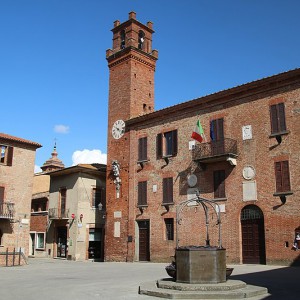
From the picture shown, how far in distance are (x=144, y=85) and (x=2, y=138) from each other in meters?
11.3

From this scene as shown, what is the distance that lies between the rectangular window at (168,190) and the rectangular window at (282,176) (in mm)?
7227

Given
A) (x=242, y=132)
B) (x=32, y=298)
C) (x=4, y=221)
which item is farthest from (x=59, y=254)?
(x=32, y=298)

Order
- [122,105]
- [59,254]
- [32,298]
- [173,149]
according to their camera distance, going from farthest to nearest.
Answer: [59,254]
[122,105]
[173,149]
[32,298]

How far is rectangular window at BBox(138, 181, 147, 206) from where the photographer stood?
27.8 meters

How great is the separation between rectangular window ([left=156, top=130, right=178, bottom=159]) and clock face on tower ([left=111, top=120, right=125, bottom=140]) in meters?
3.72

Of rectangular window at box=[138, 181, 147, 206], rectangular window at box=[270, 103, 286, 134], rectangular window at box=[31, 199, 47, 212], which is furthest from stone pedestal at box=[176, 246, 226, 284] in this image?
rectangular window at box=[31, 199, 47, 212]

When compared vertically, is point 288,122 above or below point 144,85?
below

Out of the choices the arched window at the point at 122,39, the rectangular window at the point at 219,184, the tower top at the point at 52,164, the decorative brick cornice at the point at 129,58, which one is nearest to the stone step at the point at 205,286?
the rectangular window at the point at 219,184

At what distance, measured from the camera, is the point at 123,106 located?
30.8 m

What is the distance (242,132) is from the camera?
2312 centimetres

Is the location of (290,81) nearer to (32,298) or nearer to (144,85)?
(144,85)

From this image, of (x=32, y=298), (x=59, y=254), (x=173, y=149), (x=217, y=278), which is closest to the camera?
(x=32, y=298)

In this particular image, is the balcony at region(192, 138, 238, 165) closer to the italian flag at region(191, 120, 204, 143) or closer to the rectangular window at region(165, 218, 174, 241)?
the italian flag at region(191, 120, 204, 143)

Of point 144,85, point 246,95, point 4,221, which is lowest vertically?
point 4,221
